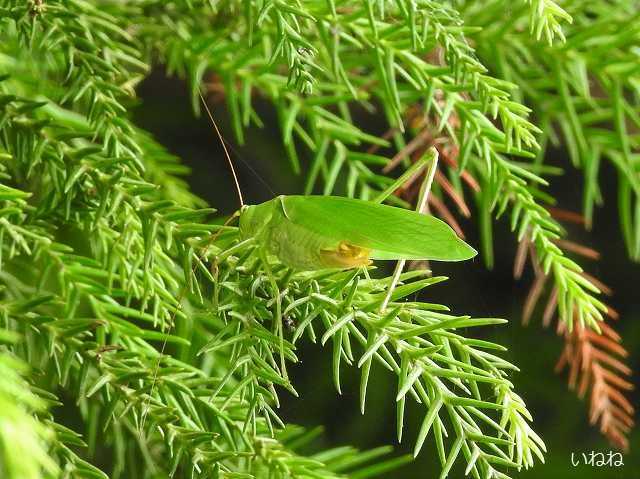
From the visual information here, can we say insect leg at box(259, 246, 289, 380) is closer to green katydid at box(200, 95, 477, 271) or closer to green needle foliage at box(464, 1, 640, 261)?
green katydid at box(200, 95, 477, 271)

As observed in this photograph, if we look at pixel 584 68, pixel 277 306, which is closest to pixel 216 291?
pixel 277 306

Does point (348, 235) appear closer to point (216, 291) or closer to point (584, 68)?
point (216, 291)

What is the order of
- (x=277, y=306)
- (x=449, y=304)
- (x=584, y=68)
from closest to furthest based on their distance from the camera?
(x=277, y=306)
(x=584, y=68)
(x=449, y=304)

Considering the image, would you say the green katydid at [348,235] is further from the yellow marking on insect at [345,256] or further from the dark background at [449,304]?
the dark background at [449,304]

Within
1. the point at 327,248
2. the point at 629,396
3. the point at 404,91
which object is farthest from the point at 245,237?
the point at 629,396

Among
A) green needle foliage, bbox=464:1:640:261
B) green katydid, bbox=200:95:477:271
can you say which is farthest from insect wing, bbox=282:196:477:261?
green needle foliage, bbox=464:1:640:261

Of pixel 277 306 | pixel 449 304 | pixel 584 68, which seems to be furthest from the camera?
pixel 449 304

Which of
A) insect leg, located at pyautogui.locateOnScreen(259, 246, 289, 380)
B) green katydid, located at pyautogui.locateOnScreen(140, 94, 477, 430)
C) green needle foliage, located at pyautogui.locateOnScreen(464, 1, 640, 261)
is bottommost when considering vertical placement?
insect leg, located at pyautogui.locateOnScreen(259, 246, 289, 380)
